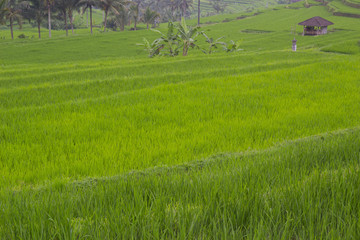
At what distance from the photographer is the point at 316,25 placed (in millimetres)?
26922

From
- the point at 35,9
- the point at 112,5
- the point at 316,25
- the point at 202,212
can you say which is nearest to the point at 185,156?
the point at 202,212

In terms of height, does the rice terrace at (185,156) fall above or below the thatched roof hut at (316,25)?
below

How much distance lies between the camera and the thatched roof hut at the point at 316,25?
27.2 meters

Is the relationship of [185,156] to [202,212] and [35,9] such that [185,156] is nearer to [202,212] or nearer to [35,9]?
[202,212]

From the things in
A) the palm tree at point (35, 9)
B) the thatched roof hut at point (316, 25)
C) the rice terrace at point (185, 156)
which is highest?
the palm tree at point (35, 9)

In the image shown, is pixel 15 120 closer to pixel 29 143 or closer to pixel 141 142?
pixel 29 143

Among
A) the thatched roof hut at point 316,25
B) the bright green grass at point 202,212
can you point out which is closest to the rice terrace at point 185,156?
the bright green grass at point 202,212

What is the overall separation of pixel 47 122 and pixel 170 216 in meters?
3.23

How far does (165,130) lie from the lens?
3676 mm

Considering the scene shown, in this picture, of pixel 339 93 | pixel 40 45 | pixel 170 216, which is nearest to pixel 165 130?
pixel 170 216

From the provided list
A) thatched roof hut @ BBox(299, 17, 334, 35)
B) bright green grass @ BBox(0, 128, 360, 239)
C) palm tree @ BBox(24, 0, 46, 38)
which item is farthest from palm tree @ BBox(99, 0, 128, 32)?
bright green grass @ BBox(0, 128, 360, 239)

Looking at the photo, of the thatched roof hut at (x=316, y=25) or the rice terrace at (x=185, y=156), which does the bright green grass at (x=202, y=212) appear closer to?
the rice terrace at (x=185, y=156)

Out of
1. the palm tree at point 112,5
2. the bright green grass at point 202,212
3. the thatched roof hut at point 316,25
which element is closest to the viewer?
the bright green grass at point 202,212

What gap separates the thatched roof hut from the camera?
2721cm
